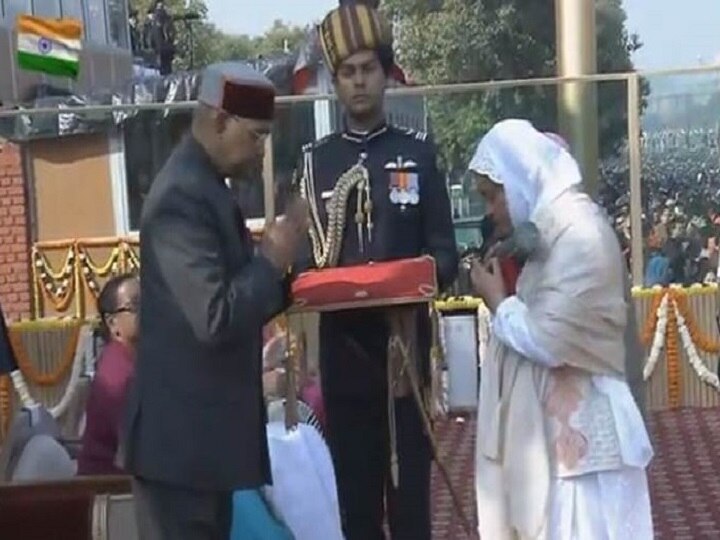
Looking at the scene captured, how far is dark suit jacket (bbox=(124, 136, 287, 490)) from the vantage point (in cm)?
392

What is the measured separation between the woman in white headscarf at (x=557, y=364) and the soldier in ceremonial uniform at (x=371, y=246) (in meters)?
0.45

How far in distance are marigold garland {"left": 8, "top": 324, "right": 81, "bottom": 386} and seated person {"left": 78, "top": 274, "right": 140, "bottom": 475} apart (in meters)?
5.97

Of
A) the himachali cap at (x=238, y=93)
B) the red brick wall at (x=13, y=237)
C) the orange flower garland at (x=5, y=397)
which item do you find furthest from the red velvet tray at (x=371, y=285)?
Answer: the red brick wall at (x=13, y=237)

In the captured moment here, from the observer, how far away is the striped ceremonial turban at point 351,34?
5.00 m

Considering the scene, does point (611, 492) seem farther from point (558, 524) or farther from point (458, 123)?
point (458, 123)

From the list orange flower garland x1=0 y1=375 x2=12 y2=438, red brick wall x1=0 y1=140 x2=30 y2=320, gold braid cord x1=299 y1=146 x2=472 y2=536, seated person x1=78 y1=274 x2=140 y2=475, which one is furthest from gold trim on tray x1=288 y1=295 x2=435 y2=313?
red brick wall x1=0 y1=140 x2=30 y2=320

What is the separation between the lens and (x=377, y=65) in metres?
5.00

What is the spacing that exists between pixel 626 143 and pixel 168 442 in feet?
27.3

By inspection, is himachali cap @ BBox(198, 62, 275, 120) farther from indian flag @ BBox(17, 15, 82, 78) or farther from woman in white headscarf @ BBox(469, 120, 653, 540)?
indian flag @ BBox(17, 15, 82, 78)

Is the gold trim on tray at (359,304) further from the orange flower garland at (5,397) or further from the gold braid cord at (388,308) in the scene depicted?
the orange flower garland at (5,397)

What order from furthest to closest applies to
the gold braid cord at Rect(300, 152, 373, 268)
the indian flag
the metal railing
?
the metal railing, the indian flag, the gold braid cord at Rect(300, 152, 373, 268)

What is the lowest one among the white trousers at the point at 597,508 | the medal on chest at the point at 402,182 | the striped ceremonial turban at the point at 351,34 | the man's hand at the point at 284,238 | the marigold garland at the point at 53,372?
the marigold garland at the point at 53,372

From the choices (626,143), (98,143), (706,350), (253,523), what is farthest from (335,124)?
(253,523)

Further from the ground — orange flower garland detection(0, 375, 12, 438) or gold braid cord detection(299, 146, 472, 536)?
gold braid cord detection(299, 146, 472, 536)
